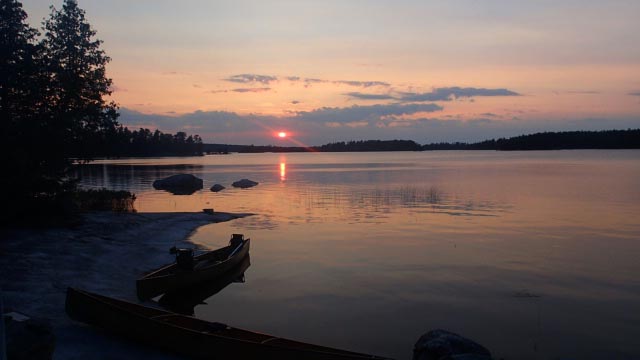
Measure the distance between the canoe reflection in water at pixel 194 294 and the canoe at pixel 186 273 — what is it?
32 centimetres

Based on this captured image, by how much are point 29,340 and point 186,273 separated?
10109 millimetres

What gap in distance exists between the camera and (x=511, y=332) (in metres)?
16.8

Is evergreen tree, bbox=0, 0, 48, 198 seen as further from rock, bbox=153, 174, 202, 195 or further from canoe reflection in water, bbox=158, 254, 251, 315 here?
rock, bbox=153, 174, 202, 195

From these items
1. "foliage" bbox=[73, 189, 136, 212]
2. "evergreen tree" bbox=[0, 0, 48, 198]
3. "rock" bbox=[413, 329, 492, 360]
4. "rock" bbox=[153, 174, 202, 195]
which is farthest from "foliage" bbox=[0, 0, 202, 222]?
"rock" bbox=[153, 174, 202, 195]

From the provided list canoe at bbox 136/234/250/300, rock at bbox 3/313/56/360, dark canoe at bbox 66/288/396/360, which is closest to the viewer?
rock at bbox 3/313/56/360

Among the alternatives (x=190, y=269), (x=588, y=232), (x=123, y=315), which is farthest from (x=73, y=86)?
(x=588, y=232)

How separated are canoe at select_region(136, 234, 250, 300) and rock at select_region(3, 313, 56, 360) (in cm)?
816

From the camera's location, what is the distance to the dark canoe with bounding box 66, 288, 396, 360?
12047 mm

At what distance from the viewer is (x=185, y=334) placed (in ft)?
44.0

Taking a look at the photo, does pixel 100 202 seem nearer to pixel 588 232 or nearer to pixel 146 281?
pixel 146 281

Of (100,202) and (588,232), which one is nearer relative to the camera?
(588,232)

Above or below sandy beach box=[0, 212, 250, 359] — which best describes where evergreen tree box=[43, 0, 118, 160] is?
above

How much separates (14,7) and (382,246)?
2518 cm

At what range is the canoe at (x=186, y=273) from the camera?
18.9 meters
